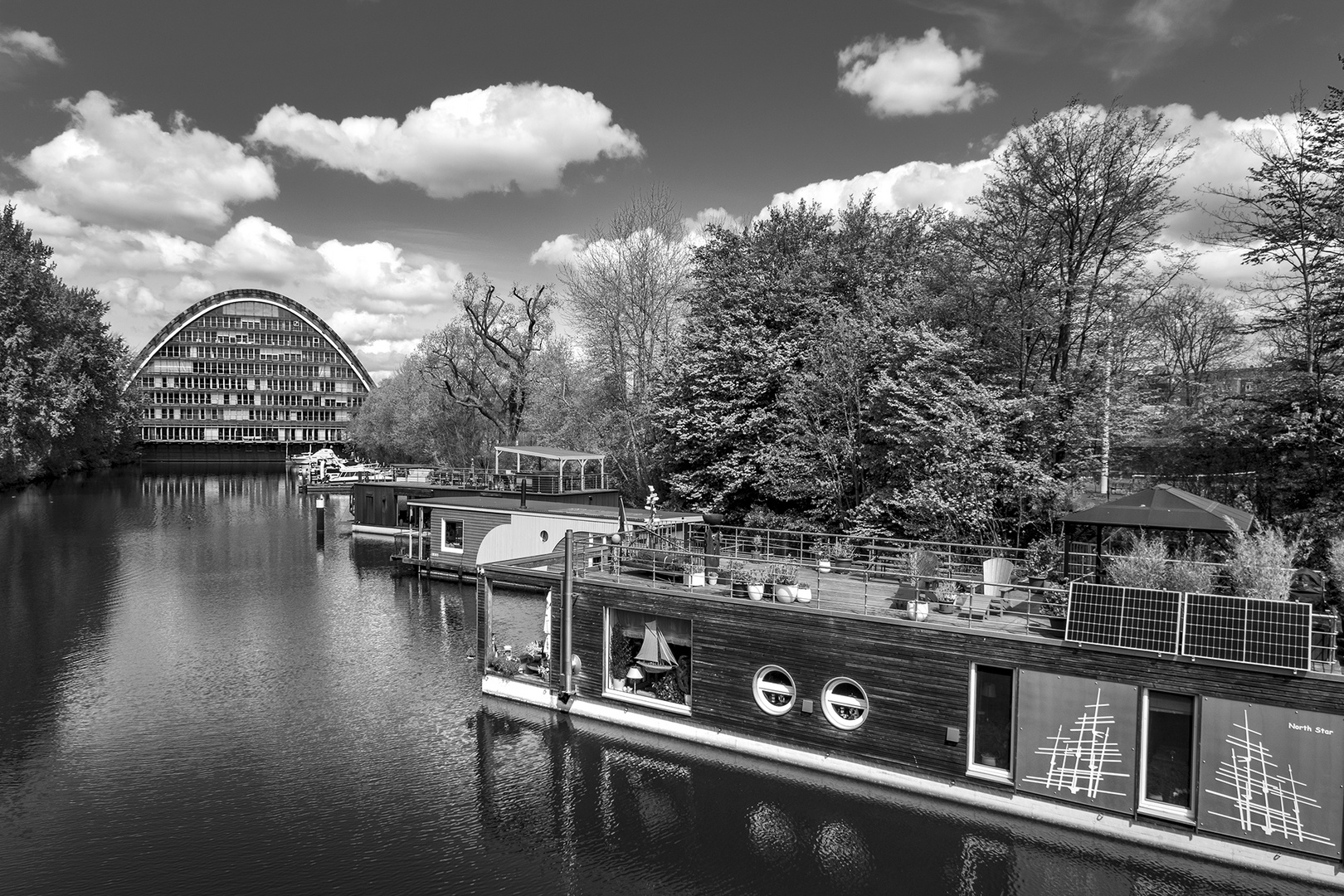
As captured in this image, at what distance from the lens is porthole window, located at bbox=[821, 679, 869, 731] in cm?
1497

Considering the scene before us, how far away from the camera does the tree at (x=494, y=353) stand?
5778 cm

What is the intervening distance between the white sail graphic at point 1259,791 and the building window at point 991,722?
301cm

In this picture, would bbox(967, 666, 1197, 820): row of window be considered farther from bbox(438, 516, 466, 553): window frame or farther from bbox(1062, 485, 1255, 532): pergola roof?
bbox(438, 516, 466, 553): window frame

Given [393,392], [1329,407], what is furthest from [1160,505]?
[393,392]

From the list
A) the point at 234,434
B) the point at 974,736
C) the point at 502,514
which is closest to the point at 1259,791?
the point at 974,736

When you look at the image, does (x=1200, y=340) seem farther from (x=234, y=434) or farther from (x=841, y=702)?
(x=234, y=434)

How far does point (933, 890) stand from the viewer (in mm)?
12219

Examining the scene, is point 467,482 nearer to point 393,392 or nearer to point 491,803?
point 491,803

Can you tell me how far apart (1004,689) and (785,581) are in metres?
4.68

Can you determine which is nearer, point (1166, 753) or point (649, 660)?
point (1166, 753)

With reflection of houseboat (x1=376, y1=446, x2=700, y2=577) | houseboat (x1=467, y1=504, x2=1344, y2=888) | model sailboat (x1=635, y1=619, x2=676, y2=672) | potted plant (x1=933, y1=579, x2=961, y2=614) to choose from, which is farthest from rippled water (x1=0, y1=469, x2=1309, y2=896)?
reflection of houseboat (x1=376, y1=446, x2=700, y2=577)

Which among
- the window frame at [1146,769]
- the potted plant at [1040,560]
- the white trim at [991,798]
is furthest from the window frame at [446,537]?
the window frame at [1146,769]

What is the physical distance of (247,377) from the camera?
141750 mm

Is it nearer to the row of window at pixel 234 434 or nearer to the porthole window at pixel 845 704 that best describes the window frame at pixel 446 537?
the porthole window at pixel 845 704
